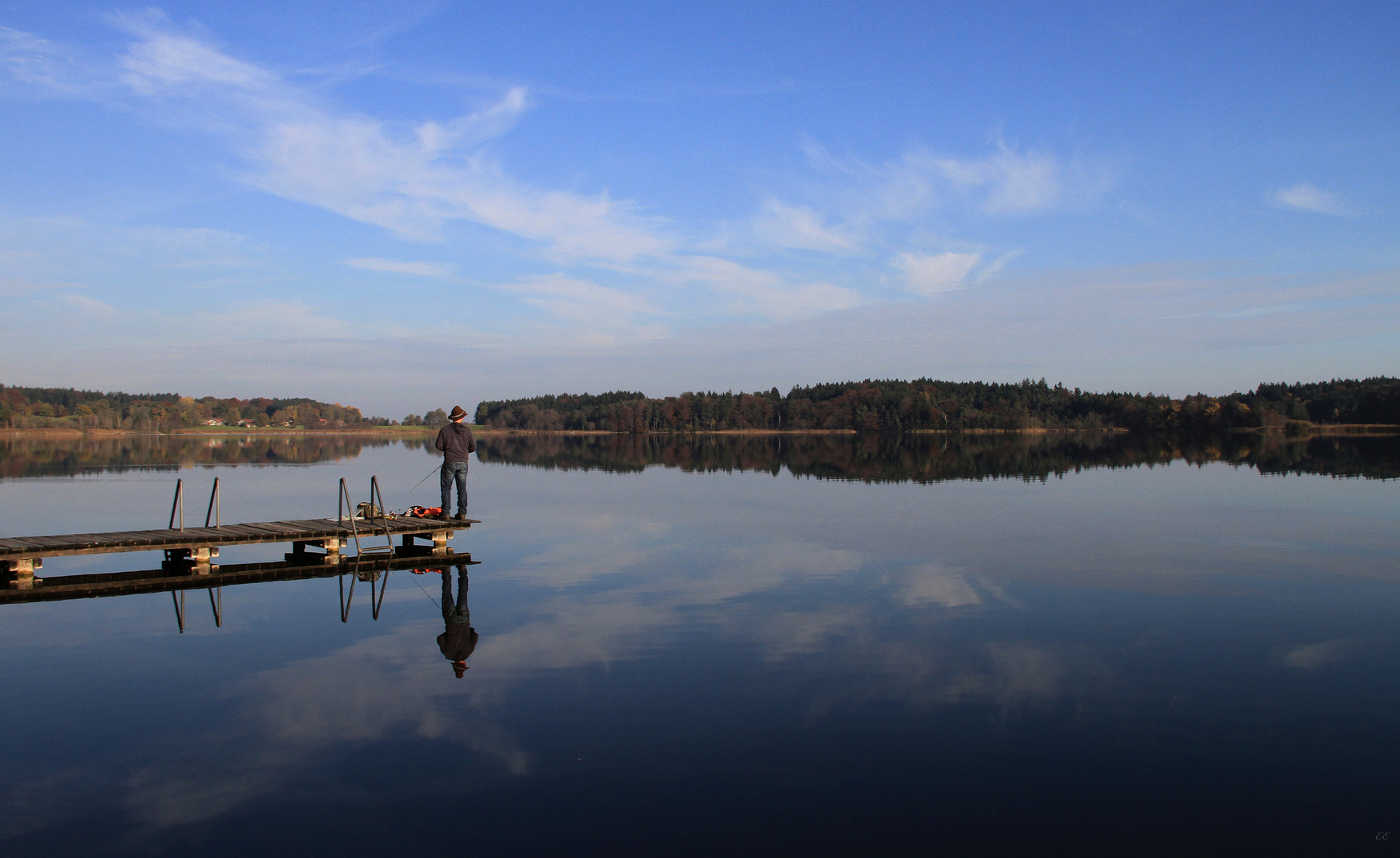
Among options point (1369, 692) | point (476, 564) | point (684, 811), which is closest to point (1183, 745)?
point (1369, 692)

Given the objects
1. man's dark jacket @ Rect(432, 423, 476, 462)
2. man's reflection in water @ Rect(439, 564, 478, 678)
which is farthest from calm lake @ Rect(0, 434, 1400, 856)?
man's dark jacket @ Rect(432, 423, 476, 462)

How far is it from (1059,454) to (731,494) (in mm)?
39980

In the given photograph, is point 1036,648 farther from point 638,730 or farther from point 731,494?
point 731,494

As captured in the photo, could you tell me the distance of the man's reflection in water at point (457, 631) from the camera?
10.7 metres

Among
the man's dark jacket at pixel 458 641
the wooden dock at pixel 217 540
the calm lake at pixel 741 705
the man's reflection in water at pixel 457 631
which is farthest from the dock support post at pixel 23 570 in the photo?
the man's dark jacket at pixel 458 641

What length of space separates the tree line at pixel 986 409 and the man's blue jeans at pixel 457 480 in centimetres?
15271

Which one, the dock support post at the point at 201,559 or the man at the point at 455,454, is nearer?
the dock support post at the point at 201,559

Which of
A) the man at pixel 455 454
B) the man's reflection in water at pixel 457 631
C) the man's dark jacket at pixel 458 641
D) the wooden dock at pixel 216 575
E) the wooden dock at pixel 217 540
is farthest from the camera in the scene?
the man at pixel 455 454

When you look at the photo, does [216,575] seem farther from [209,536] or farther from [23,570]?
[23,570]

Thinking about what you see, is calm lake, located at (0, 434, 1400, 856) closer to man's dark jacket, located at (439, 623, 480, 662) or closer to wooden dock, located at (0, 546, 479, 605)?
man's dark jacket, located at (439, 623, 480, 662)

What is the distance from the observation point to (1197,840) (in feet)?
19.9

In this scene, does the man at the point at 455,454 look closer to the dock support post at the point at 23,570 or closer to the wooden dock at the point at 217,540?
the wooden dock at the point at 217,540

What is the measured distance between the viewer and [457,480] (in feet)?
63.5

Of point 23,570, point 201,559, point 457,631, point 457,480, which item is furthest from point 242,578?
point 457,631
